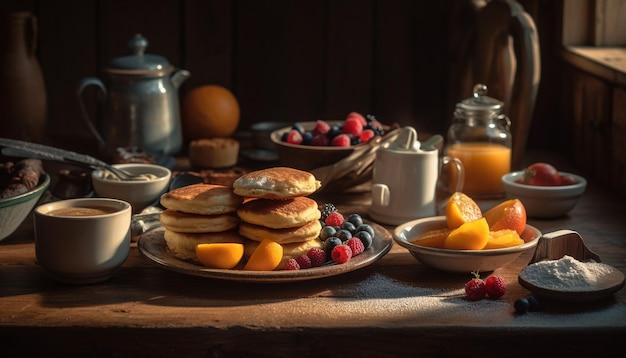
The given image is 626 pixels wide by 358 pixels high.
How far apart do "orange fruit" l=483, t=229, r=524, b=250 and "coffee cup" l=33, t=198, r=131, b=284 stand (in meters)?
0.58

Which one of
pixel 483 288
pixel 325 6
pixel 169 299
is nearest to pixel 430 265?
pixel 483 288

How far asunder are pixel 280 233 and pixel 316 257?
2.7 inches

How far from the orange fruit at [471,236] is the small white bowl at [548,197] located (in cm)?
42

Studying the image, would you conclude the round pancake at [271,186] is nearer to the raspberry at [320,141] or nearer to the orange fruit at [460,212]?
the orange fruit at [460,212]

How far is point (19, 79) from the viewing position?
2.44 metres

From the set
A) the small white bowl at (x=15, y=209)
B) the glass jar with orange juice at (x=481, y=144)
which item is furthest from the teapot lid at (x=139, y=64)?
the glass jar with orange juice at (x=481, y=144)

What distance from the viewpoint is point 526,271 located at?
1558mm

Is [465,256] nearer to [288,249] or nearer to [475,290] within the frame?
[475,290]

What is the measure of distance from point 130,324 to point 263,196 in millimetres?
305

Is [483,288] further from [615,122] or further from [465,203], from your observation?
[615,122]

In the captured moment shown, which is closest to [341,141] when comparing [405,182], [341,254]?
[405,182]

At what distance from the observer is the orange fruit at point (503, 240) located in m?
1.61

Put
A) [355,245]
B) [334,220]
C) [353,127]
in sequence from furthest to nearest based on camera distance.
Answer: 1. [353,127]
2. [334,220]
3. [355,245]

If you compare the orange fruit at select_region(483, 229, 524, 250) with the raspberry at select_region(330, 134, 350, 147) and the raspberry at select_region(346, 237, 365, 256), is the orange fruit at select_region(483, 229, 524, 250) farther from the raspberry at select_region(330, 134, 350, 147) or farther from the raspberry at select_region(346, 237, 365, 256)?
→ the raspberry at select_region(330, 134, 350, 147)
